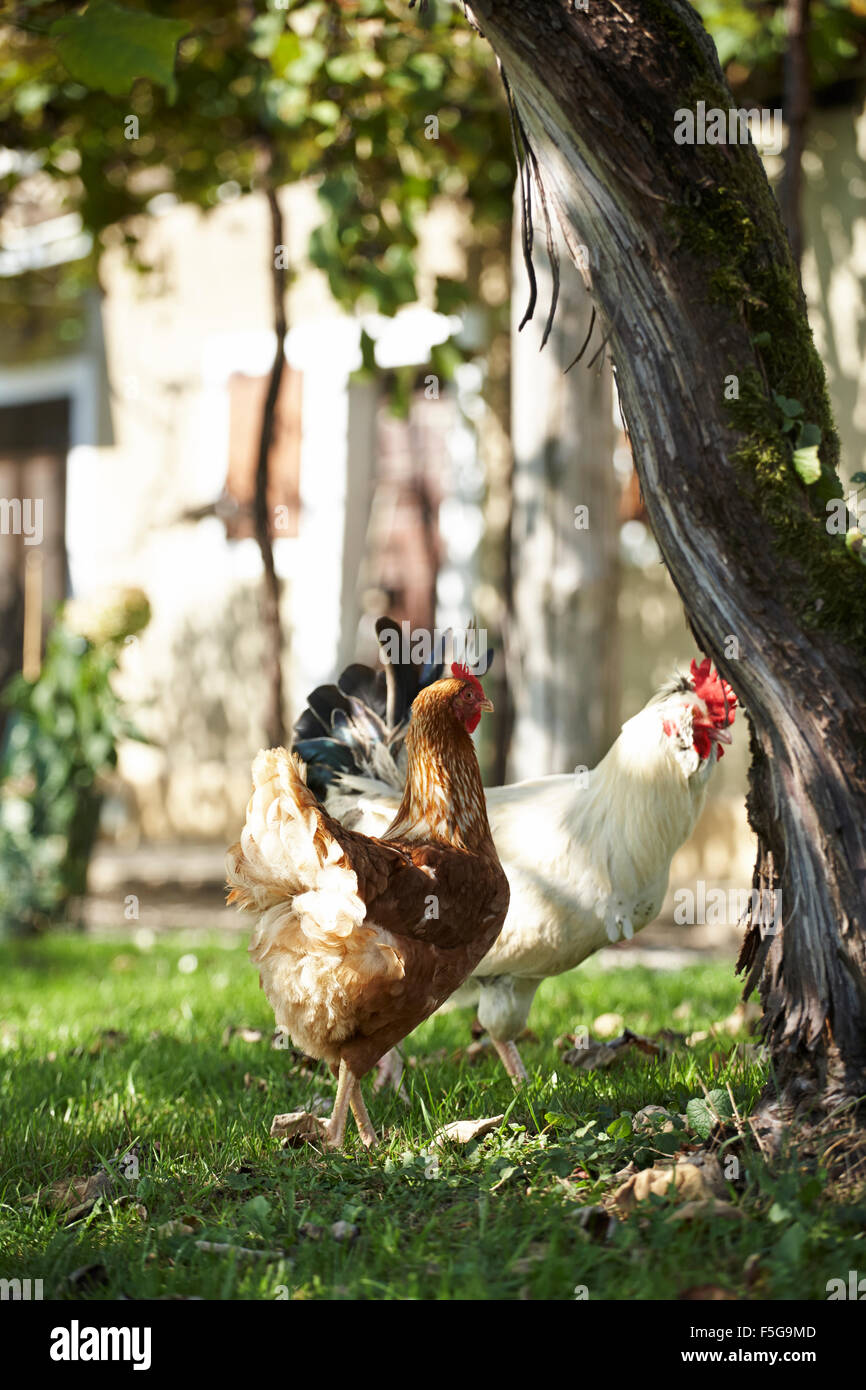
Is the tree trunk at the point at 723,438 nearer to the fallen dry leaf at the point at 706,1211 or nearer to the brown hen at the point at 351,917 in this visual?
the fallen dry leaf at the point at 706,1211

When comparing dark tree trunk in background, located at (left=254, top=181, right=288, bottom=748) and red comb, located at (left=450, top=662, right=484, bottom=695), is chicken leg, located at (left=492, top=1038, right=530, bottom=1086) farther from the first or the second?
dark tree trunk in background, located at (left=254, top=181, right=288, bottom=748)

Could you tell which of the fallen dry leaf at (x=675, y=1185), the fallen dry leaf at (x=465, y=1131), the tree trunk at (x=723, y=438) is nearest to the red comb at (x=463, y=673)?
the tree trunk at (x=723, y=438)

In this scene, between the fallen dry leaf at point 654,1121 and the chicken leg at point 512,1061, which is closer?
the fallen dry leaf at point 654,1121

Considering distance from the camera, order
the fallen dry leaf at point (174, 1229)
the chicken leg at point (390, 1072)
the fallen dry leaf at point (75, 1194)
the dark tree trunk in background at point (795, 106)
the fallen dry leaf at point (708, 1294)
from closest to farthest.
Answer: the fallen dry leaf at point (708, 1294) → the fallen dry leaf at point (174, 1229) → the fallen dry leaf at point (75, 1194) → the chicken leg at point (390, 1072) → the dark tree trunk in background at point (795, 106)

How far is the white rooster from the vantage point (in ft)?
13.0

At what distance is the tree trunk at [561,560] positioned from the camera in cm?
678

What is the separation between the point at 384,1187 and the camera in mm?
2881

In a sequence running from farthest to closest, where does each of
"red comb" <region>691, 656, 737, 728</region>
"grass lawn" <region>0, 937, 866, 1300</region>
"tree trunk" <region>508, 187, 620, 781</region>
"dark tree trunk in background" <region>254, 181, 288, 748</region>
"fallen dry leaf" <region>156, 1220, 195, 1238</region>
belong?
1. "dark tree trunk in background" <region>254, 181, 288, 748</region>
2. "tree trunk" <region>508, 187, 620, 781</region>
3. "red comb" <region>691, 656, 737, 728</region>
4. "fallen dry leaf" <region>156, 1220, 195, 1238</region>
5. "grass lawn" <region>0, 937, 866, 1300</region>

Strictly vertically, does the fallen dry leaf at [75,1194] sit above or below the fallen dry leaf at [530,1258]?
below

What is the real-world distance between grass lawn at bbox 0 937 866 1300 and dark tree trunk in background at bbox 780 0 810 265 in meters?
3.62

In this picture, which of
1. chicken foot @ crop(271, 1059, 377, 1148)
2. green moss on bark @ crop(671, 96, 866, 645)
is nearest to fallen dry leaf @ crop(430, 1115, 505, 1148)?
chicken foot @ crop(271, 1059, 377, 1148)

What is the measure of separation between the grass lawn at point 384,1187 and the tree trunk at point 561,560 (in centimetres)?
227
